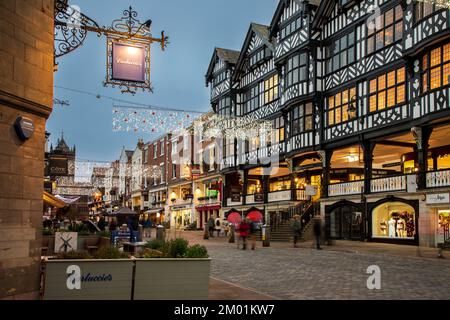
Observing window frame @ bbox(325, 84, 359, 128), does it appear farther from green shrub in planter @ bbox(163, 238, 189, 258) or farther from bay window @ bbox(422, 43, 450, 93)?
green shrub in planter @ bbox(163, 238, 189, 258)

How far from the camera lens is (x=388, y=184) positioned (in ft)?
85.1

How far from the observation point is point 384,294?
1038cm

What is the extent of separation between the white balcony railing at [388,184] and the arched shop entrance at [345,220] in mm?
1371

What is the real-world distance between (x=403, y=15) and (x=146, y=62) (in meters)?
18.1

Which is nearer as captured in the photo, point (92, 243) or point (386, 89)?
point (92, 243)

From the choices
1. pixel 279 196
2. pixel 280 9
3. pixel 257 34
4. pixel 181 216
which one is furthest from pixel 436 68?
pixel 181 216

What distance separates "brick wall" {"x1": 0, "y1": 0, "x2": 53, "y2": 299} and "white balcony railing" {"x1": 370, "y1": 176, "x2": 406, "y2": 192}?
20.5m

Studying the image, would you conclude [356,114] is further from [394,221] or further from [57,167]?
[57,167]

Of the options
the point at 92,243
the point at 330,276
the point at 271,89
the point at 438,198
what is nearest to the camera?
the point at 330,276

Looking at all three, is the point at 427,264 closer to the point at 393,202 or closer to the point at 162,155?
the point at 393,202

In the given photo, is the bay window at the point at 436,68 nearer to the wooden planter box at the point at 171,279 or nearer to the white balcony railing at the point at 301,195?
the white balcony railing at the point at 301,195

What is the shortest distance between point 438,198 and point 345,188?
7.44m
